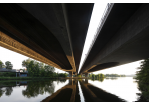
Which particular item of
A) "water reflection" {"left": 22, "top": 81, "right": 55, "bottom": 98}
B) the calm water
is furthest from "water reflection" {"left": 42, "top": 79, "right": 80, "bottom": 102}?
"water reflection" {"left": 22, "top": 81, "right": 55, "bottom": 98}

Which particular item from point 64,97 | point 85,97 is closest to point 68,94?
point 64,97

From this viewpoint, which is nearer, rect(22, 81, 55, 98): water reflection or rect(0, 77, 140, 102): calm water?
rect(0, 77, 140, 102): calm water

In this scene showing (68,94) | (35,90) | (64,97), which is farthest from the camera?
(35,90)

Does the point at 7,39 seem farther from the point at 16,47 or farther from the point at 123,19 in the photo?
the point at 123,19

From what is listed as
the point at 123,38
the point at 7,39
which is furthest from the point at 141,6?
the point at 7,39

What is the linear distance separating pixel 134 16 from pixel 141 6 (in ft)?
2.89

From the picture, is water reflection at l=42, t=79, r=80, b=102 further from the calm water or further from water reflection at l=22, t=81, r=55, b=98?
water reflection at l=22, t=81, r=55, b=98

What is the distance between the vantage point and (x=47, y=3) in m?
5.73

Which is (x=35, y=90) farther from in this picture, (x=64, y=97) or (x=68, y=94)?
(x=64, y=97)

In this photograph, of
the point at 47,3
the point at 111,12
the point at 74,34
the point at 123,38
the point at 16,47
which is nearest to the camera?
the point at 47,3

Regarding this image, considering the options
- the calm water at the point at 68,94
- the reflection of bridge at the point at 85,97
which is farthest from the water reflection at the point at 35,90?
the reflection of bridge at the point at 85,97

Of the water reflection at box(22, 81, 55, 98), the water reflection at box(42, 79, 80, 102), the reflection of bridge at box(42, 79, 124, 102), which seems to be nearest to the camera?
the water reflection at box(42, 79, 80, 102)

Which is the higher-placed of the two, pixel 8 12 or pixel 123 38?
pixel 8 12

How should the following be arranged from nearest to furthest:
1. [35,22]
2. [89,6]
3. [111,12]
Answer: [89,6], [111,12], [35,22]
